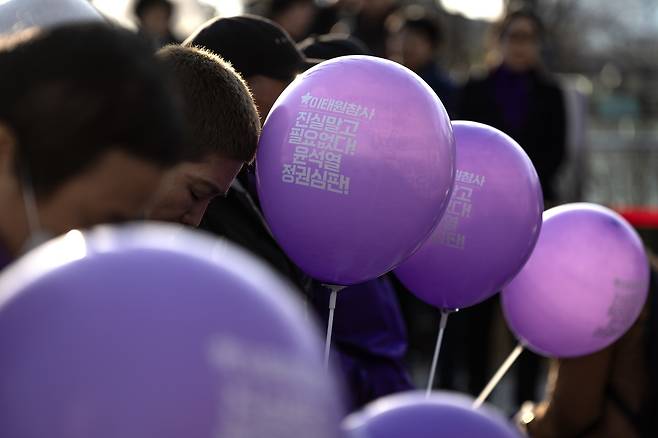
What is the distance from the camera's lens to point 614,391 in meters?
3.78

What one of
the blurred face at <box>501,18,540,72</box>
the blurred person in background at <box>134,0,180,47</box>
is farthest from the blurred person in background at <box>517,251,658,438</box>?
the blurred person in background at <box>134,0,180,47</box>

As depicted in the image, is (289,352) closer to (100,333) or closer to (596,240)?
(100,333)

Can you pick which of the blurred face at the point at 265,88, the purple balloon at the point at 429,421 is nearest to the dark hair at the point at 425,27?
the blurred face at the point at 265,88

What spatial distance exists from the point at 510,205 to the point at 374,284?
2.14 feet

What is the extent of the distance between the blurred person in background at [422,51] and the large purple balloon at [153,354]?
511 cm

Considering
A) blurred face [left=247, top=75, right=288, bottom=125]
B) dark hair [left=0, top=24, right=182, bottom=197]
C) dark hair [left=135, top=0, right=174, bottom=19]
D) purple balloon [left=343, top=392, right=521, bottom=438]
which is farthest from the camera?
dark hair [left=135, top=0, right=174, bottom=19]

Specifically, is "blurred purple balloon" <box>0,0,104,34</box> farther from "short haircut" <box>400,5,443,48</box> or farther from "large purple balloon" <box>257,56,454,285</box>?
"short haircut" <box>400,5,443,48</box>

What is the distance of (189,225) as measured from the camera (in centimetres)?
256

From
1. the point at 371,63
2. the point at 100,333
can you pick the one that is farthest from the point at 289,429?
the point at 371,63

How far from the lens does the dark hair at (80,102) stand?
5.17ft

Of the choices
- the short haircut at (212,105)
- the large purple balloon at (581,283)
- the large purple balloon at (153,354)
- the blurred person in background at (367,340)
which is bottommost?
the blurred person in background at (367,340)

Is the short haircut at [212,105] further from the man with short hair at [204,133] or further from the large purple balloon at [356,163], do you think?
the large purple balloon at [356,163]

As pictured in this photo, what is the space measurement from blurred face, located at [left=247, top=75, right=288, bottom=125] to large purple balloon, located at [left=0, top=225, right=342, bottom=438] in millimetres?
2002

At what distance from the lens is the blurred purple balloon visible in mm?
3021
